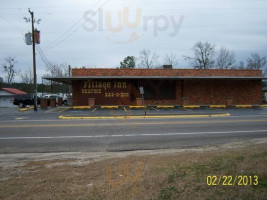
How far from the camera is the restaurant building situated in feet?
84.6

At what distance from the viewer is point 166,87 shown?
26844mm

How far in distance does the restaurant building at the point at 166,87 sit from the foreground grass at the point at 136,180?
1913 cm

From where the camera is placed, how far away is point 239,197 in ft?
11.2

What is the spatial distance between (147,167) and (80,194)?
191 cm

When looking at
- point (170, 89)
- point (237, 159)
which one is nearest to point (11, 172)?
point (237, 159)

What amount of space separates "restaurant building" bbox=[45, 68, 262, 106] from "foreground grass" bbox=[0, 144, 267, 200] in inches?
753

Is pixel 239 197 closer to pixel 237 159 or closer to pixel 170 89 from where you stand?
pixel 237 159

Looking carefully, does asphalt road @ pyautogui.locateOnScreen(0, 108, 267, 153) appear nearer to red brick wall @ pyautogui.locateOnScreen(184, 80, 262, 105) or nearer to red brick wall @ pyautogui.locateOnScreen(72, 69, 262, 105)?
red brick wall @ pyautogui.locateOnScreen(72, 69, 262, 105)

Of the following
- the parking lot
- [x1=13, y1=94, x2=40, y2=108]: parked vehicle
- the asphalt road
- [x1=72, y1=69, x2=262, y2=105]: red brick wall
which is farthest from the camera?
[x1=13, y1=94, x2=40, y2=108]: parked vehicle

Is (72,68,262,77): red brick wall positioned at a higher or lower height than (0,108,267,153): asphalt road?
higher

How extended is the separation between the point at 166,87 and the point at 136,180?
2289 centimetres
